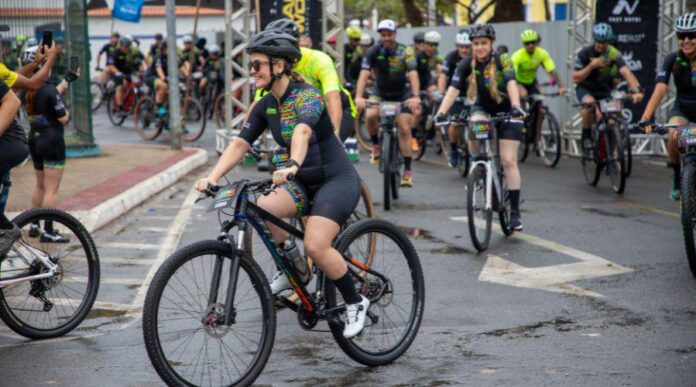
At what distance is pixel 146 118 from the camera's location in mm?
22578

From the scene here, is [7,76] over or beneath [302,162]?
over

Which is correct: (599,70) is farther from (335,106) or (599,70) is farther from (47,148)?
(47,148)

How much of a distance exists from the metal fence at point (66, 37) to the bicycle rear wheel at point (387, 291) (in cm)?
1102

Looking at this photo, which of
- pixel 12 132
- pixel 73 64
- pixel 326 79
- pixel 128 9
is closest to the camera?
pixel 12 132

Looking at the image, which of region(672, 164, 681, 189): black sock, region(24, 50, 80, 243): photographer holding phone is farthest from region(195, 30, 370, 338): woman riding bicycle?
region(672, 164, 681, 189): black sock

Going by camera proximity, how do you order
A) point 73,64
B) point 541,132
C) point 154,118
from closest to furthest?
point 73,64 < point 541,132 < point 154,118

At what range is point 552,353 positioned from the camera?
6.18 meters

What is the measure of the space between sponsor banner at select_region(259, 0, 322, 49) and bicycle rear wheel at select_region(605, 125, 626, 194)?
5.96 meters

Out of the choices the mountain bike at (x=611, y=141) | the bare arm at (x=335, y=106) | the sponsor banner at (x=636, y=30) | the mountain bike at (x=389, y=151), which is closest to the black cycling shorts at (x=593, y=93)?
the mountain bike at (x=611, y=141)

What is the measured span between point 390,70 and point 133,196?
3582 mm

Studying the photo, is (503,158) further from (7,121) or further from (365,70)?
(7,121)

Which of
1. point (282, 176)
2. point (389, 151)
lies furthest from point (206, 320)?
point (389, 151)

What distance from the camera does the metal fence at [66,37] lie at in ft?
52.5

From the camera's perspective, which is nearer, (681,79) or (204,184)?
(204,184)
